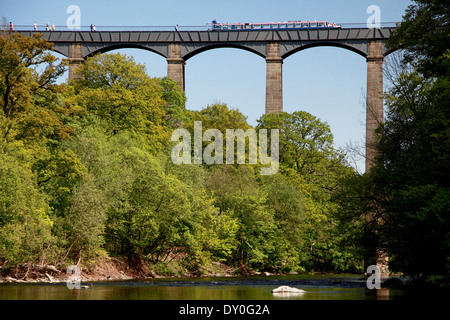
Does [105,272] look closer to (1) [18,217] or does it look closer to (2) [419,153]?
(1) [18,217]

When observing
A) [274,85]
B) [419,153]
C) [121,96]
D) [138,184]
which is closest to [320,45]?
[274,85]

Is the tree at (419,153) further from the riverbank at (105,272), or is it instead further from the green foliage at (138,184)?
the riverbank at (105,272)

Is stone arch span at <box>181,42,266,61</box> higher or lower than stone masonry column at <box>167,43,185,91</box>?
higher

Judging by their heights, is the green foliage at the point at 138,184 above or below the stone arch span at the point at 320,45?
below

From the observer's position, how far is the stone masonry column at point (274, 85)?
69.0m

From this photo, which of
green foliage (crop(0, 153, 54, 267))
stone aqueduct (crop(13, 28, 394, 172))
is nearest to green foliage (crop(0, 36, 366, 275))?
green foliage (crop(0, 153, 54, 267))

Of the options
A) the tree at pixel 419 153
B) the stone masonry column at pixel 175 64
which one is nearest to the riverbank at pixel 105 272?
the tree at pixel 419 153

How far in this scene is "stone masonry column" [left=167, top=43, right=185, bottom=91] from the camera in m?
70.2

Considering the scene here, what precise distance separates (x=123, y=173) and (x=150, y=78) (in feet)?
56.9

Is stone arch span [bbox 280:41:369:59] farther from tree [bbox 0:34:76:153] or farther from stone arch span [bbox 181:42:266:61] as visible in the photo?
tree [bbox 0:34:76:153]

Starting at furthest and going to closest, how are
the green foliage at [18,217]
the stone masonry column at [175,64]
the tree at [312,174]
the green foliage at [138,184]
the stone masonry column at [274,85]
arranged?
the stone masonry column at [175,64]
the stone masonry column at [274,85]
the tree at [312,174]
the green foliage at [138,184]
the green foliage at [18,217]

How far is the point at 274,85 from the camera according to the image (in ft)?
227

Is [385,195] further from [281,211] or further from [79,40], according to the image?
[79,40]

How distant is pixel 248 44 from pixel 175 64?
8.04m
